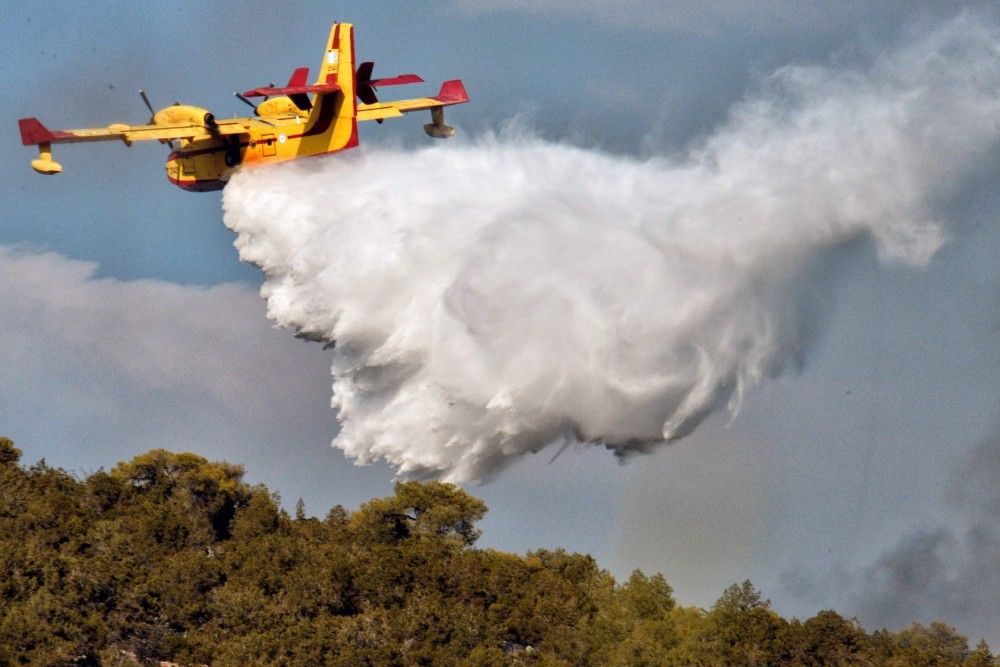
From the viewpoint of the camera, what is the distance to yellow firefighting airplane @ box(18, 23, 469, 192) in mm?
52062

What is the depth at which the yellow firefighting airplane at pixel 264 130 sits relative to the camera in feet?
171

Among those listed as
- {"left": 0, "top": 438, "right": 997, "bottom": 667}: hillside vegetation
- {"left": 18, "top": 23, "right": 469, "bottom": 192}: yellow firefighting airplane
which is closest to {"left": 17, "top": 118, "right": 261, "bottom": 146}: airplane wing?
{"left": 18, "top": 23, "right": 469, "bottom": 192}: yellow firefighting airplane

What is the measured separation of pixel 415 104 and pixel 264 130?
5158 millimetres

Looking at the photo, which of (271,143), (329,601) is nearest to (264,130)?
(271,143)

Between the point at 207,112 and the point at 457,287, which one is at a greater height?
the point at 207,112

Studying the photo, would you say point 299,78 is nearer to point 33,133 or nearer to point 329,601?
point 33,133

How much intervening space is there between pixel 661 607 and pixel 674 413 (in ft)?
50.4

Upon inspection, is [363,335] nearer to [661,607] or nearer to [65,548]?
[661,607]

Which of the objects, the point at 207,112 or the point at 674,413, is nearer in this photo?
the point at 674,413

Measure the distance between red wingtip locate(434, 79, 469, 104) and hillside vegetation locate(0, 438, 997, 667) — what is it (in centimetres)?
1457

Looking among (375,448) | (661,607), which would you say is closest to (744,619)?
(661,607)

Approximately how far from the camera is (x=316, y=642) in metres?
54.7

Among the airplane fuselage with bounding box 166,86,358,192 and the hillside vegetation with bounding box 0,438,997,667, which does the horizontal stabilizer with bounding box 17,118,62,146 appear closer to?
the airplane fuselage with bounding box 166,86,358,192

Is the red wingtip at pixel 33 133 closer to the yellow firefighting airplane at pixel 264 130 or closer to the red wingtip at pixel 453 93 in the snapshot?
the yellow firefighting airplane at pixel 264 130
